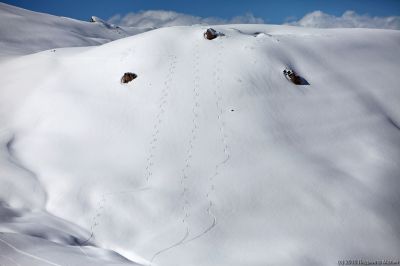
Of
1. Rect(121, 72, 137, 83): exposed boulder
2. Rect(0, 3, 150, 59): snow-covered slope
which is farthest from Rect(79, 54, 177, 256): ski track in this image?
Rect(0, 3, 150, 59): snow-covered slope

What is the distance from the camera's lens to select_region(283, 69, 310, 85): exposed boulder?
1564 centimetres

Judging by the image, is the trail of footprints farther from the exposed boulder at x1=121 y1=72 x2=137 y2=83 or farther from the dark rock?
the exposed boulder at x1=121 y1=72 x2=137 y2=83

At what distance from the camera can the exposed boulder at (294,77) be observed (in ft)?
51.3

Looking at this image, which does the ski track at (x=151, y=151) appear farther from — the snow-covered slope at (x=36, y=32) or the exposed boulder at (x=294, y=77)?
the snow-covered slope at (x=36, y=32)

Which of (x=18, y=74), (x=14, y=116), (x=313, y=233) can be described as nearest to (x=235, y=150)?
(x=313, y=233)

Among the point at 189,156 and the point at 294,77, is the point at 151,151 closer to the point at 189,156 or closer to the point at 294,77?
the point at 189,156

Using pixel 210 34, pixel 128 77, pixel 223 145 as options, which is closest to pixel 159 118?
pixel 223 145

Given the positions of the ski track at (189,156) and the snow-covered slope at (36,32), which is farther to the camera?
the snow-covered slope at (36,32)

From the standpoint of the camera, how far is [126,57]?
17.6 meters

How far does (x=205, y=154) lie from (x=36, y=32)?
30.5 metres

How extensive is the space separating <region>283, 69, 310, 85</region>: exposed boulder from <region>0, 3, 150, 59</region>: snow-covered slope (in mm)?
19634

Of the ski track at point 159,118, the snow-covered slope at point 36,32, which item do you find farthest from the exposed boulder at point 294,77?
the snow-covered slope at point 36,32

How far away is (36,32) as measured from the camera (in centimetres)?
3566

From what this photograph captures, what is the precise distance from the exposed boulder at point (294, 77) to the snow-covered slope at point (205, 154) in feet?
1.01
